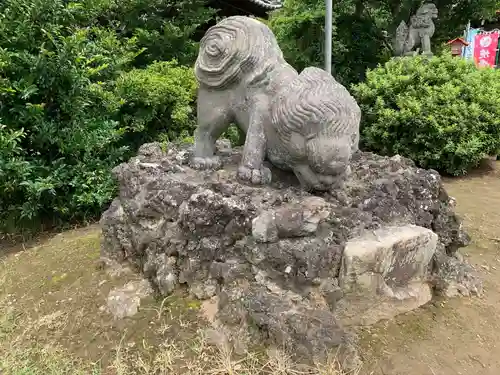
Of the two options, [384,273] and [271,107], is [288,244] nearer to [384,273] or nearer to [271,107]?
[384,273]

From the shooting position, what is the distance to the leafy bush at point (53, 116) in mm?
4484

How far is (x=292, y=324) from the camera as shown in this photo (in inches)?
94.8

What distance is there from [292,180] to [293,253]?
77 centimetres

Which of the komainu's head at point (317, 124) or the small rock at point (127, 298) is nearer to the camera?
the komainu's head at point (317, 124)

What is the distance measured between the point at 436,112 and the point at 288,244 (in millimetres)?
4713

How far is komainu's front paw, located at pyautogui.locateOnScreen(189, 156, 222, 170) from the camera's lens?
3.32m

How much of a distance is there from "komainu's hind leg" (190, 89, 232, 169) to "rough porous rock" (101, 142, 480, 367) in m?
0.12

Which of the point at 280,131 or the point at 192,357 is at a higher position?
the point at 280,131

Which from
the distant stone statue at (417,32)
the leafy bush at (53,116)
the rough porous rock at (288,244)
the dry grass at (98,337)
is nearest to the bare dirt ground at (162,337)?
the dry grass at (98,337)

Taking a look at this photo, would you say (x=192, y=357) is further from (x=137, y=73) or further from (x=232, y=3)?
(x=232, y=3)

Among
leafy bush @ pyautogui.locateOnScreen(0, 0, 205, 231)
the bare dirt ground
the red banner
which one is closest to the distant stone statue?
the red banner

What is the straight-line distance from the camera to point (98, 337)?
9.07ft

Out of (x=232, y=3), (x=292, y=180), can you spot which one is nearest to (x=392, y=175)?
(x=292, y=180)

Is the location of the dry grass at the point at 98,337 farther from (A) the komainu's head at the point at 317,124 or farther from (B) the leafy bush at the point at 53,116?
(B) the leafy bush at the point at 53,116
